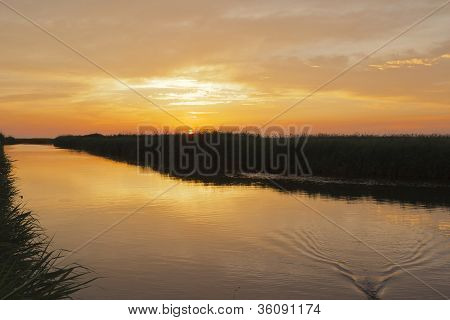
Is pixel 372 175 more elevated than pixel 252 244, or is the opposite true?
pixel 372 175

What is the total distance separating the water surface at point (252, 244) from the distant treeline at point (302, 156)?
596 cm

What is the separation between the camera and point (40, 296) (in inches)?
210

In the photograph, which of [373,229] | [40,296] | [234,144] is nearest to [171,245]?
[373,229]

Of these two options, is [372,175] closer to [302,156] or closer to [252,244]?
Answer: [302,156]

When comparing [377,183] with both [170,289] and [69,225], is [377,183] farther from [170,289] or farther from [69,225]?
[170,289]

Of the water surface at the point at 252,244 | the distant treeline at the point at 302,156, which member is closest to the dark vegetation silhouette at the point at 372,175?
the distant treeline at the point at 302,156

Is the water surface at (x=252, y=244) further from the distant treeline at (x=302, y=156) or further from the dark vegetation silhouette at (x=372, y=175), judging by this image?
the distant treeline at (x=302, y=156)

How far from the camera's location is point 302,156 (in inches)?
1089

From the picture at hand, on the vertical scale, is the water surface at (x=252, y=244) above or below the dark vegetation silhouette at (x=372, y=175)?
below

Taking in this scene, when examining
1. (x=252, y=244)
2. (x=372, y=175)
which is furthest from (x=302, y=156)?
(x=252, y=244)

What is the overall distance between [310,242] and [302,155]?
16.7 m

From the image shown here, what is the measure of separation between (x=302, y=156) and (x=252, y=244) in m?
17.0

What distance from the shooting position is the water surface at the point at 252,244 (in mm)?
8125

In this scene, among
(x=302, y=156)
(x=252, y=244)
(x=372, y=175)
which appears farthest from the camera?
(x=302, y=156)
